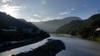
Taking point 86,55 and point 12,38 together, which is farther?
point 12,38

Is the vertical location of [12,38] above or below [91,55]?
above

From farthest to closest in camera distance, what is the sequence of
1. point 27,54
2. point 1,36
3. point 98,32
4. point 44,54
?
point 98,32, point 1,36, point 44,54, point 27,54

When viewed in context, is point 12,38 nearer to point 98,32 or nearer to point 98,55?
point 98,55

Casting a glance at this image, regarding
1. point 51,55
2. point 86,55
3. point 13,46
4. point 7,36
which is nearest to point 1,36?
point 7,36

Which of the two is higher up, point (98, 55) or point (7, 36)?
point (7, 36)

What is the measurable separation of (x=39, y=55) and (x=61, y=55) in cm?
1098

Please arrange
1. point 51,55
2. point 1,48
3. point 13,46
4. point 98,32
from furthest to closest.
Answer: point 98,32 < point 13,46 < point 1,48 < point 51,55

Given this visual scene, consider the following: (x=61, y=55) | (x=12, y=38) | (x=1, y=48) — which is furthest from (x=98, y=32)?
(x=1, y=48)

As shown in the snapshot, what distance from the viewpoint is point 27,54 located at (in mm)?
A: 42750

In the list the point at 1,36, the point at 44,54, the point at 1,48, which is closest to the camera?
the point at 44,54

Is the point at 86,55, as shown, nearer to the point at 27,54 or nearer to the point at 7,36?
the point at 27,54

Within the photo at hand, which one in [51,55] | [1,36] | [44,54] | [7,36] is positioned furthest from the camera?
[7,36]

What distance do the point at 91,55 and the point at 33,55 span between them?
21410mm

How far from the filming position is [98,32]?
433 feet
